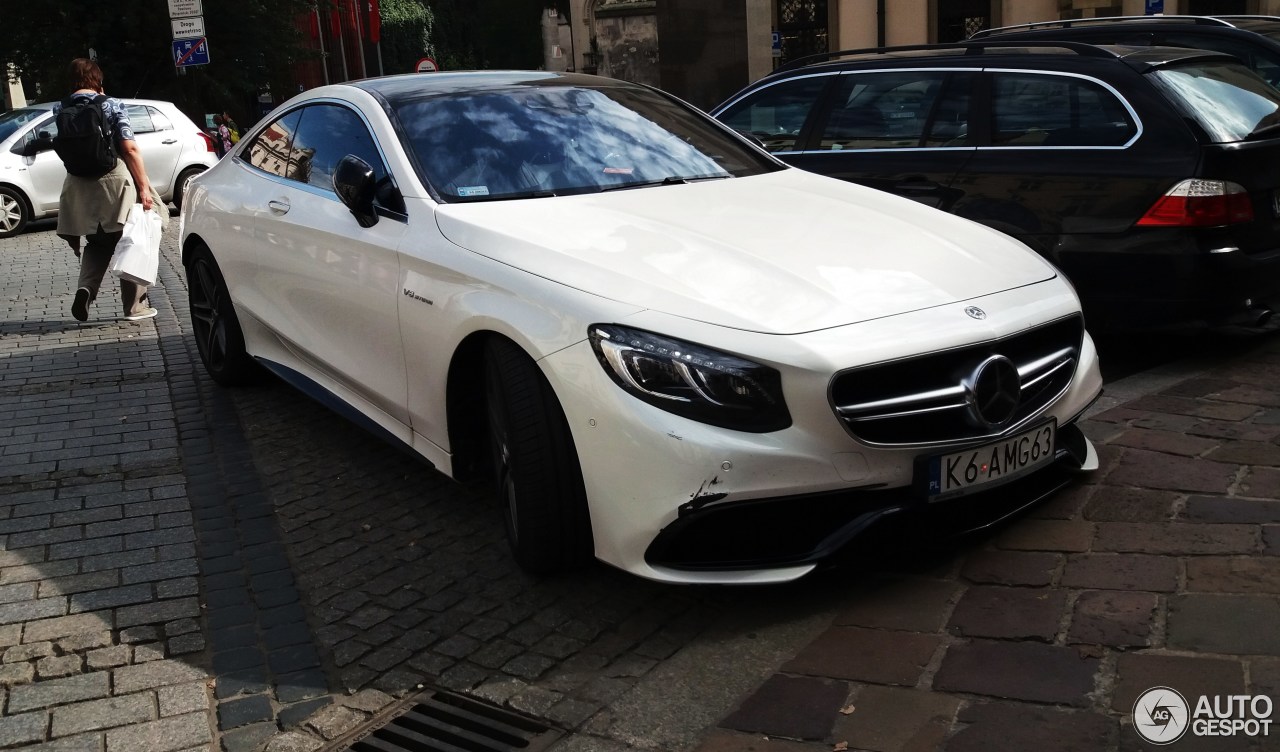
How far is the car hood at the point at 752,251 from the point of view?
11.7 ft

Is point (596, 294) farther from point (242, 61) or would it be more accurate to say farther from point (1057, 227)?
point (242, 61)

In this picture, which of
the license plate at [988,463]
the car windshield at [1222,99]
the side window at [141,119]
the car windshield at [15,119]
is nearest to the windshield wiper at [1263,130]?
the car windshield at [1222,99]

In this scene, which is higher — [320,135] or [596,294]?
[320,135]

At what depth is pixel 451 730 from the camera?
3283 mm

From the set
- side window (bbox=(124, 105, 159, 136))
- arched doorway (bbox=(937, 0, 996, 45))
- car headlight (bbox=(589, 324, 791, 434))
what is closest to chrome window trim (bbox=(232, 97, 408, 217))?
car headlight (bbox=(589, 324, 791, 434))

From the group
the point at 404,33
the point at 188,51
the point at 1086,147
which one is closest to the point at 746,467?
the point at 1086,147

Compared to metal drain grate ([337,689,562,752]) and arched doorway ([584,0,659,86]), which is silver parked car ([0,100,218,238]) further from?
arched doorway ([584,0,659,86])

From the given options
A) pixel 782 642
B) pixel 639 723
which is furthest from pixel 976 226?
pixel 639 723

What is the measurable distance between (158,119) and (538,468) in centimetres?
1513

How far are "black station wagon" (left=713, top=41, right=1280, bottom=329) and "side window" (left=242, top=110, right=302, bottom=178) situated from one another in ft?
9.53

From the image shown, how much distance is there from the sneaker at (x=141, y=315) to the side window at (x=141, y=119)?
28.4 ft

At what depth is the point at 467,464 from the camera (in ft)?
14.3

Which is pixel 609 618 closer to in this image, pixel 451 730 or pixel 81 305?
pixel 451 730

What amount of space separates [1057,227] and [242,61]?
26.1 meters
